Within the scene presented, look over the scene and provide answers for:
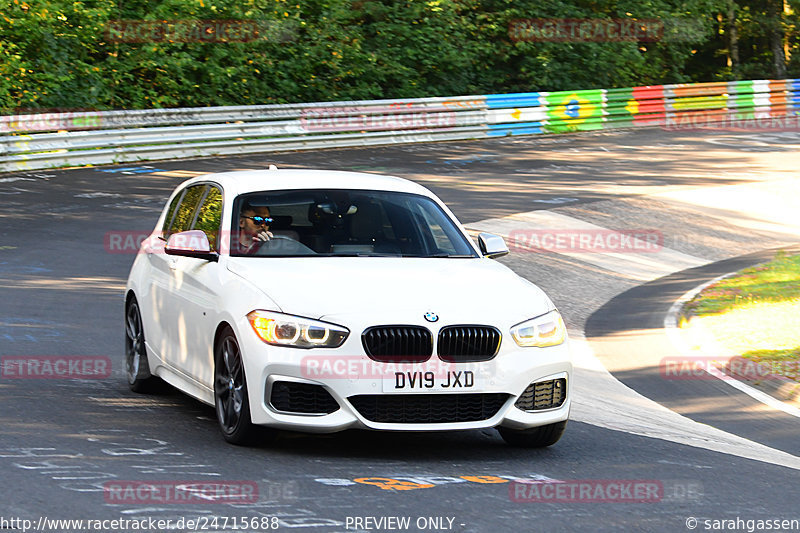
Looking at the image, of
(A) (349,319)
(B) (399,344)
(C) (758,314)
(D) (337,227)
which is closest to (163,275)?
(D) (337,227)

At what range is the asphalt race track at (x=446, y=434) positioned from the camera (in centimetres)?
Result: 600

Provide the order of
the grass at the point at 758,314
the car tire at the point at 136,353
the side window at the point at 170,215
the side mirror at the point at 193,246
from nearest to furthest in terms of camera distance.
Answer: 1. the side mirror at the point at 193,246
2. the car tire at the point at 136,353
3. the side window at the point at 170,215
4. the grass at the point at 758,314

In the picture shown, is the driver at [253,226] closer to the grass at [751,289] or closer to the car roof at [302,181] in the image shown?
the car roof at [302,181]

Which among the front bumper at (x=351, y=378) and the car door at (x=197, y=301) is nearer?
the front bumper at (x=351, y=378)

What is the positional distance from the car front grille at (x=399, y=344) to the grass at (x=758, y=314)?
227 inches

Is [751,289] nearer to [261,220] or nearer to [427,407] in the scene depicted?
[261,220]

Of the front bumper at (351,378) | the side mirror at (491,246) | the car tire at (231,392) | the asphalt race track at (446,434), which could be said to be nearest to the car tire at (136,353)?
the asphalt race track at (446,434)

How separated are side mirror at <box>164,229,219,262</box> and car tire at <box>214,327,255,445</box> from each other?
0.68m

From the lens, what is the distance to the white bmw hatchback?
272 inches

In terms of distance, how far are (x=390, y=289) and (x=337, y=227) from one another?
1170 millimetres

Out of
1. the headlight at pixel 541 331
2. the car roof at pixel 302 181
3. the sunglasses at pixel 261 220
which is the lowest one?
the headlight at pixel 541 331

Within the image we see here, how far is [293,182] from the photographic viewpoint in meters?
8.47

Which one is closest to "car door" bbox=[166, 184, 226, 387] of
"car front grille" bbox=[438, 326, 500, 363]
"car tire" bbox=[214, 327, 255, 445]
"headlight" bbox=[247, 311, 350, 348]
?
"car tire" bbox=[214, 327, 255, 445]

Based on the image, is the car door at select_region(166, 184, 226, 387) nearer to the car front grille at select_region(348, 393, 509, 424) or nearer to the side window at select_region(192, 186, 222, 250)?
the side window at select_region(192, 186, 222, 250)
